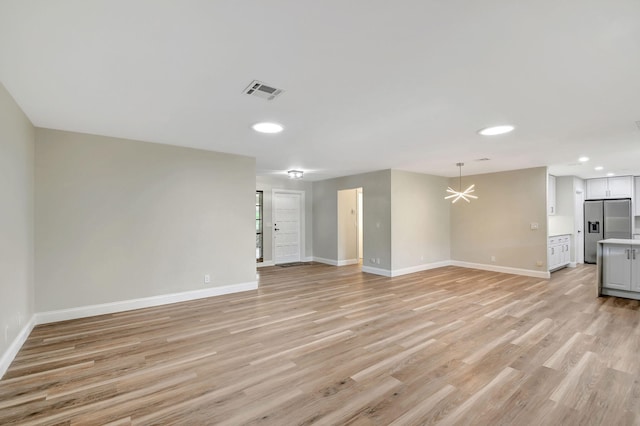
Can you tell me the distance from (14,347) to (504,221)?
27.7ft

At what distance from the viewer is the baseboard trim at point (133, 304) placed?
11.8 feet

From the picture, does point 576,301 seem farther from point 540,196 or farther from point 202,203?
point 202,203

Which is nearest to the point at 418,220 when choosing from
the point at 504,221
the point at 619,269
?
the point at 504,221

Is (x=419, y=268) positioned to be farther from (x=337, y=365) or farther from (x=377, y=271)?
(x=337, y=365)

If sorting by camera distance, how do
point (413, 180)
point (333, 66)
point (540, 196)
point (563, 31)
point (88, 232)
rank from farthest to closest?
1. point (413, 180)
2. point (540, 196)
3. point (88, 232)
4. point (333, 66)
5. point (563, 31)

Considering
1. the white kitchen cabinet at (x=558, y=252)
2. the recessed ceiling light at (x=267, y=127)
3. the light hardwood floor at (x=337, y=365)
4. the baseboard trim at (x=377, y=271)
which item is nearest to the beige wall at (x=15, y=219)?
the light hardwood floor at (x=337, y=365)

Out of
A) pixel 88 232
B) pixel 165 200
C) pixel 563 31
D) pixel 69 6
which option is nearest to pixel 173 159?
pixel 165 200

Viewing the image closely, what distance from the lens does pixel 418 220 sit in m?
7.01

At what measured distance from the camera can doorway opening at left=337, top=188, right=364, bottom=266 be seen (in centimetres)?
806

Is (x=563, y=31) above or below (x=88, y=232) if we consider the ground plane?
above

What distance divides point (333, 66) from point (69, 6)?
5.01ft

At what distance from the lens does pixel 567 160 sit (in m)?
5.44

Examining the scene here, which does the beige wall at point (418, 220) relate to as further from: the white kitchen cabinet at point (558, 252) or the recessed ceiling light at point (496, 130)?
the recessed ceiling light at point (496, 130)

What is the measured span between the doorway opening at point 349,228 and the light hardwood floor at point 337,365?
3.61m
